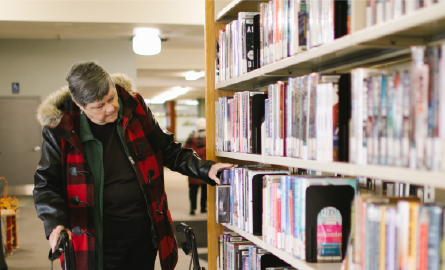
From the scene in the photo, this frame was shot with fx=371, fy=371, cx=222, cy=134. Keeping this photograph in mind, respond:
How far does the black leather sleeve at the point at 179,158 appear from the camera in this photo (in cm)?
197

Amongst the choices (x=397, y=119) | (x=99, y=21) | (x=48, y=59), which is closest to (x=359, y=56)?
(x=397, y=119)

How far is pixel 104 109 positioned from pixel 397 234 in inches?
53.4

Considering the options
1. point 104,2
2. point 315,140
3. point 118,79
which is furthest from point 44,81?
point 315,140

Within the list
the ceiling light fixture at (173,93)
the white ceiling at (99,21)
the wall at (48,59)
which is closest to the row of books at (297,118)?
the white ceiling at (99,21)

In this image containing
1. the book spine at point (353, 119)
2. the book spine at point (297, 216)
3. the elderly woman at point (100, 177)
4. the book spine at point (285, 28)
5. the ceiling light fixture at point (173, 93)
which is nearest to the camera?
the book spine at point (353, 119)

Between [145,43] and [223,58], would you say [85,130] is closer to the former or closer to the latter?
[223,58]

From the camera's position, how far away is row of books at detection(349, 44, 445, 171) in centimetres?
79

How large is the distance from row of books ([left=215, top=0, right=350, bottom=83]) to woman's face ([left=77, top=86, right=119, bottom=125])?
589 millimetres

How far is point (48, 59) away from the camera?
6867mm

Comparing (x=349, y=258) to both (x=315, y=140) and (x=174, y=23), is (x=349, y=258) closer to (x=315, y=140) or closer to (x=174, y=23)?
(x=315, y=140)

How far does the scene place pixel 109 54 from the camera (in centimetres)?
689

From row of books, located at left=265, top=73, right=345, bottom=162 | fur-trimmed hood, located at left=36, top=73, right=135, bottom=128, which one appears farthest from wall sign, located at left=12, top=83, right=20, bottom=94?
row of books, located at left=265, top=73, right=345, bottom=162

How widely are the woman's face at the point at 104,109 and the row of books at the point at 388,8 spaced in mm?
1205

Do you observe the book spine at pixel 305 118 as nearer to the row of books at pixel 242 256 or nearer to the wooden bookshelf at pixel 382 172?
the wooden bookshelf at pixel 382 172
